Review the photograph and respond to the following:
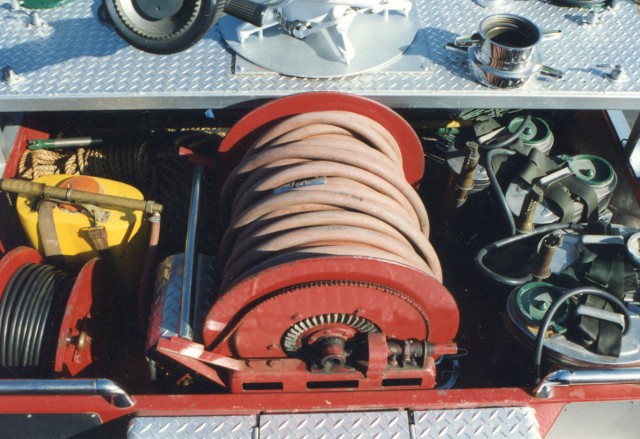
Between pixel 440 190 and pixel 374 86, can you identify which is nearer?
pixel 374 86

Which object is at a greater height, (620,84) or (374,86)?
(374,86)

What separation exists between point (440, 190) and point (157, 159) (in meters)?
1.88

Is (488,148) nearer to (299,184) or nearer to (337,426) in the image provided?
(299,184)

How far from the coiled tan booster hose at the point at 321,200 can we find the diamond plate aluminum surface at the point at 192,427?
598 millimetres

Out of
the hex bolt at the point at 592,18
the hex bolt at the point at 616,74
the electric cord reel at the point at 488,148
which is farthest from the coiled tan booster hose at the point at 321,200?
the hex bolt at the point at 592,18

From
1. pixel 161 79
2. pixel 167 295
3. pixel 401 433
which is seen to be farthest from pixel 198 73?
pixel 401 433

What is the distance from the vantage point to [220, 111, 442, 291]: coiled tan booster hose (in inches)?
119

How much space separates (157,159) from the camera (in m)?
4.62

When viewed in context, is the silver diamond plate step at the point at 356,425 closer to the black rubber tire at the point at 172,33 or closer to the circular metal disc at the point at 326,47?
the black rubber tire at the point at 172,33

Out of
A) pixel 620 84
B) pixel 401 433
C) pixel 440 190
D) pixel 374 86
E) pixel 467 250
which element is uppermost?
pixel 374 86

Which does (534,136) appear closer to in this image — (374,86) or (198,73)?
(374,86)

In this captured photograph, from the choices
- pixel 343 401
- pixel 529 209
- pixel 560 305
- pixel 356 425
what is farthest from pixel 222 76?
pixel 560 305

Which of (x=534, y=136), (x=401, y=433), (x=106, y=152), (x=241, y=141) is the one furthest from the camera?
(x=106, y=152)

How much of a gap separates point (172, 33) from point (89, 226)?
120 centimetres
